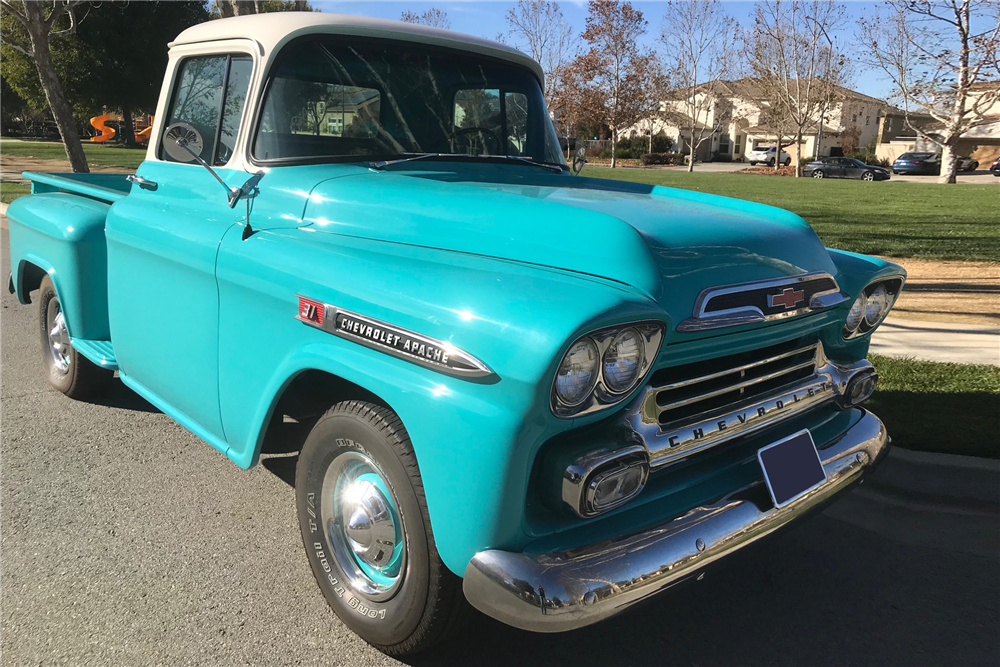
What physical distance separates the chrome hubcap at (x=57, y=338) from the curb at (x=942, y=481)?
14.3ft

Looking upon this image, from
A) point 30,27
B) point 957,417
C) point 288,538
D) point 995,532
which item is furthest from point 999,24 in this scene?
point 30,27

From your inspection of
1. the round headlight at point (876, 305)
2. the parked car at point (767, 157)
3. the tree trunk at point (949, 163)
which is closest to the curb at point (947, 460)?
the round headlight at point (876, 305)

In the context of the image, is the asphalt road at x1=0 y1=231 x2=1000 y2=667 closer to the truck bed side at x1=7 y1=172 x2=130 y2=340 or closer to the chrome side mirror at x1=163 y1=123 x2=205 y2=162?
the truck bed side at x1=7 y1=172 x2=130 y2=340

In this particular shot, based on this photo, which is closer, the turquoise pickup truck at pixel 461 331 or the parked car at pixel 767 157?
the turquoise pickup truck at pixel 461 331

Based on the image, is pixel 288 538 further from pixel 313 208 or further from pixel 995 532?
pixel 995 532

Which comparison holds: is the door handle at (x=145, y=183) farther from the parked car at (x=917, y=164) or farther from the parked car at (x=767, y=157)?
the parked car at (x=767, y=157)

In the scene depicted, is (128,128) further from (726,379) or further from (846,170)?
(726,379)

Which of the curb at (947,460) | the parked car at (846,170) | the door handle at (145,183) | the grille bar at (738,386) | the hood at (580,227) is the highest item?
the parked car at (846,170)

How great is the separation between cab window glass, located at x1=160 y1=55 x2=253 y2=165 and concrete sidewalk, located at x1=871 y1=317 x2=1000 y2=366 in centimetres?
472

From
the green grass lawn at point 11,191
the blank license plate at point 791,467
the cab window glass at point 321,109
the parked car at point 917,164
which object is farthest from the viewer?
the parked car at point 917,164

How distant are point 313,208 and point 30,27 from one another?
41.8 ft

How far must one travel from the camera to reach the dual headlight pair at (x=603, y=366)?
1877 mm

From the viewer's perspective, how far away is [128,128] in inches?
1459

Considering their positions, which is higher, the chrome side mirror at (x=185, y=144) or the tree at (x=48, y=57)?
the tree at (x=48, y=57)
